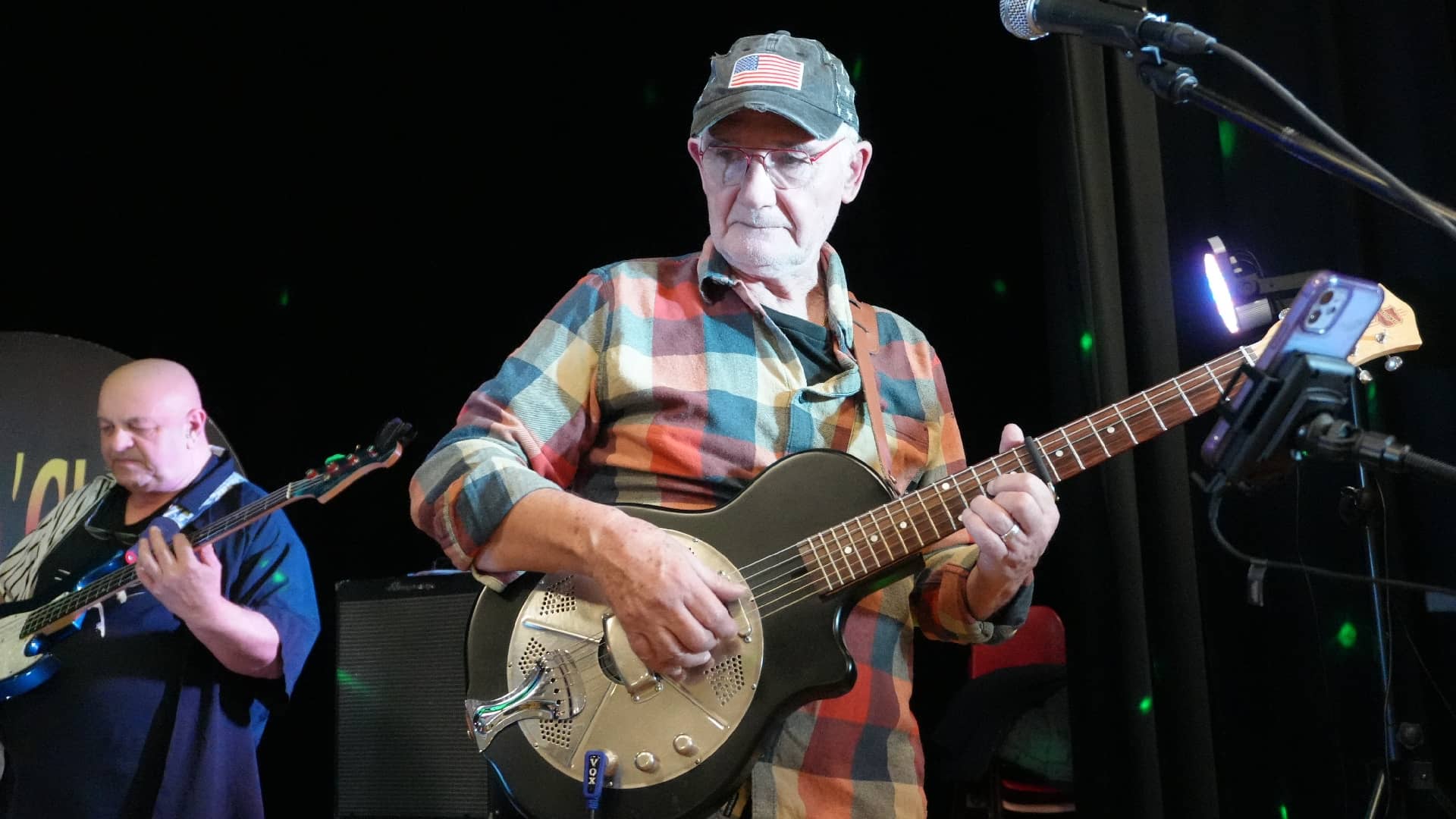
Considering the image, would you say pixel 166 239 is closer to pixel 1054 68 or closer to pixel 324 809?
pixel 324 809

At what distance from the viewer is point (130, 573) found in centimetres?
305

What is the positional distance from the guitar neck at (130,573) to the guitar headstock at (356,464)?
0.01m

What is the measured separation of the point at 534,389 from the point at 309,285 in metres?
2.91

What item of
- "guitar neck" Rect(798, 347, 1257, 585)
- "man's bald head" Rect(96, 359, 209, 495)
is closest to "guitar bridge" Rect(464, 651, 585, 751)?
"guitar neck" Rect(798, 347, 1257, 585)

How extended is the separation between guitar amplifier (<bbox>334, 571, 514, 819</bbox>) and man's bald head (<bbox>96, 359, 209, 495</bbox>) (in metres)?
0.59

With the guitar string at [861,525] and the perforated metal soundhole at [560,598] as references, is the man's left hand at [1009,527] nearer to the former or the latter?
the guitar string at [861,525]

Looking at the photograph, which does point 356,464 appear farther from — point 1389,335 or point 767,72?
point 1389,335

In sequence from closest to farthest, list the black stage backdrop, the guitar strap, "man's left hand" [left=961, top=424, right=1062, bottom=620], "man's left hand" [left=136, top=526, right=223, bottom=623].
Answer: "man's left hand" [left=961, top=424, right=1062, bottom=620] → the guitar strap → the black stage backdrop → "man's left hand" [left=136, top=526, right=223, bottom=623]

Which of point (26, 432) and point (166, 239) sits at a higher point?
point (166, 239)

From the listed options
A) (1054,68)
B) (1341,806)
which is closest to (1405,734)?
(1341,806)

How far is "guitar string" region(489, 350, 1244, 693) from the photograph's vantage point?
5.41 feet

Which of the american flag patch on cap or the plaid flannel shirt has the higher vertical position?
the american flag patch on cap

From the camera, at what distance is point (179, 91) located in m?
4.41

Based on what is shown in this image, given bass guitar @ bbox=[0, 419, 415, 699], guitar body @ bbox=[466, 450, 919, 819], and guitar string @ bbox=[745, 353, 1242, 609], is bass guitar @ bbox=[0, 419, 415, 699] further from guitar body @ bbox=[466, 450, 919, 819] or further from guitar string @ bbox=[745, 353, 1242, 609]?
guitar string @ bbox=[745, 353, 1242, 609]
